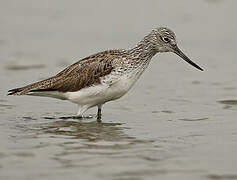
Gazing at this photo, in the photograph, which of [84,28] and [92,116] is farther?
[84,28]

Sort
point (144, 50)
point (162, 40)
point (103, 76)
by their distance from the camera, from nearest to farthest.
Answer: point (103, 76), point (144, 50), point (162, 40)

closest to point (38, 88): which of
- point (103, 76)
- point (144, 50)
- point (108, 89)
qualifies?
point (103, 76)

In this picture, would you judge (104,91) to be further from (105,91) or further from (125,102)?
(125,102)

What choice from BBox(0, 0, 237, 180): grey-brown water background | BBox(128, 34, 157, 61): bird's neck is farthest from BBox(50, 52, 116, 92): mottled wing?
BBox(0, 0, 237, 180): grey-brown water background

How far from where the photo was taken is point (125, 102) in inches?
566

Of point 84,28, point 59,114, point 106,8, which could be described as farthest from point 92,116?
point 106,8


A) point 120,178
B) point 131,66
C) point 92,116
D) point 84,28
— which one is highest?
point 84,28

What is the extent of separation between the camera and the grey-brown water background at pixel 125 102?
9.39 m

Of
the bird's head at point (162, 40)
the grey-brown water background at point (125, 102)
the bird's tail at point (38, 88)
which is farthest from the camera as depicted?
the bird's head at point (162, 40)

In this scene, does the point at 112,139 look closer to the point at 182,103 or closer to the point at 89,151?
the point at 89,151

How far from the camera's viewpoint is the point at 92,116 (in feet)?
43.5

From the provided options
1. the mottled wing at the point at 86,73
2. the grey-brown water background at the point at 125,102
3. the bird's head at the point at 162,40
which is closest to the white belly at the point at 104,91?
the mottled wing at the point at 86,73

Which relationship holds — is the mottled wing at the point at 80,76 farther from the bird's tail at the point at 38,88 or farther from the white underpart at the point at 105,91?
the white underpart at the point at 105,91

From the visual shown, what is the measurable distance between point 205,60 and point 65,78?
5583 mm
